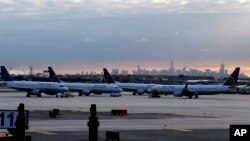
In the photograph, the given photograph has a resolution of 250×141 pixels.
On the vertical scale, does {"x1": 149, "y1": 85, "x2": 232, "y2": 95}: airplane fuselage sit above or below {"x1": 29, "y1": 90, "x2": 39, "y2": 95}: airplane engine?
above

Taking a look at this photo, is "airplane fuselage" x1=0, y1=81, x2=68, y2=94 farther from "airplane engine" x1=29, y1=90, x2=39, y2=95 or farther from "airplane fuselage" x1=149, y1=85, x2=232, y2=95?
"airplane fuselage" x1=149, y1=85, x2=232, y2=95

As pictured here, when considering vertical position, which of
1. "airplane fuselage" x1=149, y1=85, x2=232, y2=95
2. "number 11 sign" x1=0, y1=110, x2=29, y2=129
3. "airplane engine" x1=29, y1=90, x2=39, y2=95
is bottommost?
"number 11 sign" x1=0, y1=110, x2=29, y2=129

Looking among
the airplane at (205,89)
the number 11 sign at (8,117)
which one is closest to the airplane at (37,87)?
the airplane at (205,89)

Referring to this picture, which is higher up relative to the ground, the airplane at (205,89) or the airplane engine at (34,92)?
the airplane at (205,89)

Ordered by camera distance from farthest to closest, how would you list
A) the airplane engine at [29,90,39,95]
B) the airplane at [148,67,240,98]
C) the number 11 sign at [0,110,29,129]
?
the airplane at [148,67,240,98] < the airplane engine at [29,90,39,95] < the number 11 sign at [0,110,29,129]

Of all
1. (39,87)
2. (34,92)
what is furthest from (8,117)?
(39,87)

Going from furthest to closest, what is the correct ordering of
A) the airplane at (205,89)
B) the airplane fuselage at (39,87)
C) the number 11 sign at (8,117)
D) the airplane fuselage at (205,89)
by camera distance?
the airplane at (205,89)
the airplane fuselage at (205,89)
the airplane fuselage at (39,87)
the number 11 sign at (8,117)

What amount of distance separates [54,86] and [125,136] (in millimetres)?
110542

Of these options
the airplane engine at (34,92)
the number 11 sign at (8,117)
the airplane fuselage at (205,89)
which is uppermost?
the airplane fuselage at (205,89)

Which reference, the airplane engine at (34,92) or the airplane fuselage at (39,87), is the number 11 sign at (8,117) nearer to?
the airplane engine at (34,92)

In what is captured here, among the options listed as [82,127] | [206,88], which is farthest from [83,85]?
[82,127]

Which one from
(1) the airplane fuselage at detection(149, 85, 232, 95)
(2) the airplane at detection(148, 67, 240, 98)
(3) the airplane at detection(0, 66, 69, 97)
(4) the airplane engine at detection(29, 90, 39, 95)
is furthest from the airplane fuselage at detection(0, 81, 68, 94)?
(2) the airplane at detection(148, 67, 240, 98)

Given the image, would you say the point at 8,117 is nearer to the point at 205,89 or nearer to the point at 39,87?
the point at 39,87

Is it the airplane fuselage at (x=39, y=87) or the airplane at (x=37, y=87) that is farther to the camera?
the airplane fuselage at (x=39, y=87)
